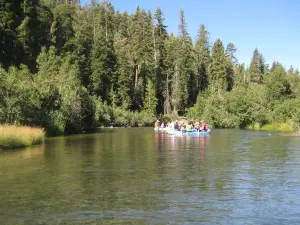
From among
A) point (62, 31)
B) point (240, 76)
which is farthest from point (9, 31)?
point (240, 76)

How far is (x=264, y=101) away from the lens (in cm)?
6469

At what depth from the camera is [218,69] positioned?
96.4 meters

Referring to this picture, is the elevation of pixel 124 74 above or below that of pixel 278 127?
above

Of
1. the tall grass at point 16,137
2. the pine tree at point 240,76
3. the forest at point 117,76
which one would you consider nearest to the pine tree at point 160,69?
the forest at point 117,76

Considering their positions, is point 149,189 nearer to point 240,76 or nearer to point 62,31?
point 62,31

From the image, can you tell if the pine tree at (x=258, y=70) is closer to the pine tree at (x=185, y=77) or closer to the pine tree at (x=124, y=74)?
the pine tree at (x=185, y=77)

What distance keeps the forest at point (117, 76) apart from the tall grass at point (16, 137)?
299 centimetres

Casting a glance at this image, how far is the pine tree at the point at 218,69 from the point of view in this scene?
311 ft

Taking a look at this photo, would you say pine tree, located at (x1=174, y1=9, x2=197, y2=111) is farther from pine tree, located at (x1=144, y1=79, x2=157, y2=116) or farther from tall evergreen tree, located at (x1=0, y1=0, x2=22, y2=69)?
tall evergreen tree, located at (x1=0, y1=0, x2=22, y2=69)

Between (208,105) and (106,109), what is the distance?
19.8m

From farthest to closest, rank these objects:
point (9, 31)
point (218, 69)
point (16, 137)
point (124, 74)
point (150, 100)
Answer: point (218, 69) → point (150, 100) → point (124, 74) → point (9, 31) → point (16, 137)

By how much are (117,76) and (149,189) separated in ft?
238

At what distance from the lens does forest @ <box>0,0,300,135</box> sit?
45312mm

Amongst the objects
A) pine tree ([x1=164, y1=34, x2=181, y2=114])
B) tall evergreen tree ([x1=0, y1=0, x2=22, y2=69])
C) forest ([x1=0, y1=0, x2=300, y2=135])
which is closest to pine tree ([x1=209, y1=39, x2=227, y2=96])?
forest ([x1=0, y1=0, x2=300, y2=135])
